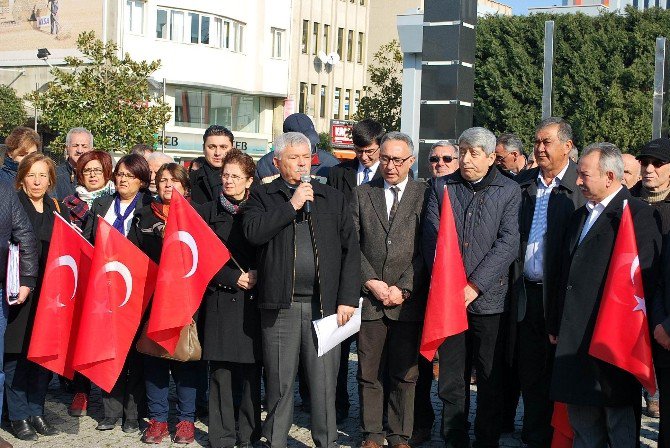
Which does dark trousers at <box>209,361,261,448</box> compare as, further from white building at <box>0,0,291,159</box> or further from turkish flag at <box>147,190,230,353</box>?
white building at <box>0,0,291,159</box>

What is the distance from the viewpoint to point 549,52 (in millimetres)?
16969

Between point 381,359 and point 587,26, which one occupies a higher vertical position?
point 587,26

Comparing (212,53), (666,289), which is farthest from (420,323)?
(212,53)

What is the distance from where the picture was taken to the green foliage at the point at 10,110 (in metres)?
42.2

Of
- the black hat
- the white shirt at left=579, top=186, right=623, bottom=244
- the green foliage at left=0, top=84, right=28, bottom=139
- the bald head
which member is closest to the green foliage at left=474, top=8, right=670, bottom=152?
the green foliage at left=0, top=84, right=28, bottom=139

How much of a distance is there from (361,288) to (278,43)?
50.7 metres

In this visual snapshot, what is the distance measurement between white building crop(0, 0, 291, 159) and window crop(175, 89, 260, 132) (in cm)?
5

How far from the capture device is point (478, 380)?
717 centimetres

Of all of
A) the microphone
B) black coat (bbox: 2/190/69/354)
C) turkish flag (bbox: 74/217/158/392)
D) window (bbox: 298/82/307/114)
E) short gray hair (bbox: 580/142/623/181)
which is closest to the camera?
short gray hair (bbox: 580/142/623/181)

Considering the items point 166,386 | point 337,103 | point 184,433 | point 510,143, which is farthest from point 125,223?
point 337,103

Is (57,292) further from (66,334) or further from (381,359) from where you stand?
(381,359)

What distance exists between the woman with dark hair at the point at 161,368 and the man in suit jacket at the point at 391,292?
132 cm

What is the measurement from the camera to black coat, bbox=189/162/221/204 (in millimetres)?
8672

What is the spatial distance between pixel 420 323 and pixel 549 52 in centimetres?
1081
